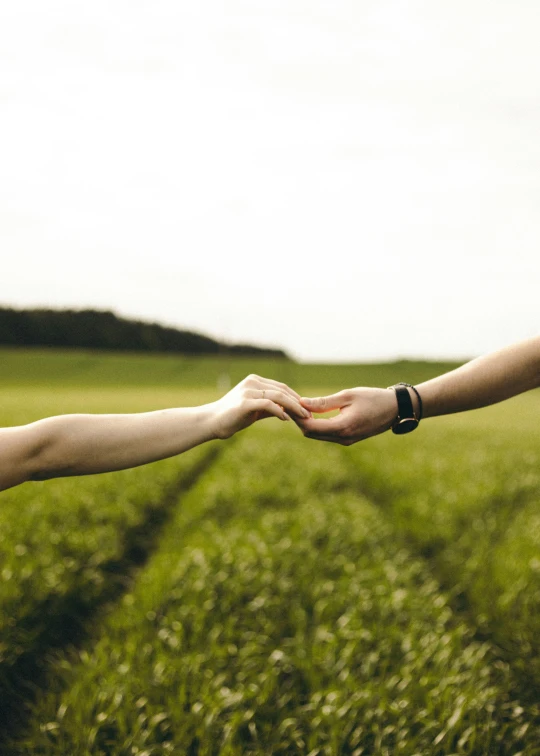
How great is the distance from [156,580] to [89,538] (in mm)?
1876

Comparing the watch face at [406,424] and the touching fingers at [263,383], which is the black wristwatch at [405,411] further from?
the touching fingers at [263,383]

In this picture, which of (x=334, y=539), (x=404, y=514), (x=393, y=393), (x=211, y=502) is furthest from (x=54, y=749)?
(x=404, y=514)

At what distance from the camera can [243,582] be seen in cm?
608

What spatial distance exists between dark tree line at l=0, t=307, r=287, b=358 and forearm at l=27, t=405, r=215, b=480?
79.1 meters

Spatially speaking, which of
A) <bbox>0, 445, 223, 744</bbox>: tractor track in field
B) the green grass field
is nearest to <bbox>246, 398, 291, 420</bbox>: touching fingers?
the green grass field

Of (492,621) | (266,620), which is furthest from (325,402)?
(492,621)

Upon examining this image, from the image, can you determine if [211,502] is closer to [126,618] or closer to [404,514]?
[404,514]

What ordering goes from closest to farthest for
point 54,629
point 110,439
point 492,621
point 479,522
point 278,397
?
point 110,439, point 278,397, point 54,629, point 492,621, point 479,522

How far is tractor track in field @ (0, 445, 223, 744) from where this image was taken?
4.44 m

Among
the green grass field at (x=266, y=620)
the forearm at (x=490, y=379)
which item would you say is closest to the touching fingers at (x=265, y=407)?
the forearm at (x=490, y=379)

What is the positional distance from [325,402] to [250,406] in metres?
0.68

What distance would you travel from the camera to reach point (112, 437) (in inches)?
92.7

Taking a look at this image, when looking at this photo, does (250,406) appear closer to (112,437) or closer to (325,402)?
(112,437)

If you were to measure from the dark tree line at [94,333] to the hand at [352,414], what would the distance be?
78.4m
